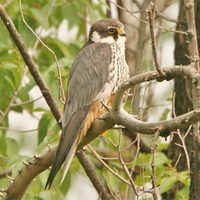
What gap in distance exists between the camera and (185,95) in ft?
13.8

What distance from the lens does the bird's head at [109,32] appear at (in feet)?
12.5

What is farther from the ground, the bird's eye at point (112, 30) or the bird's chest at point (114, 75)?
the bird's eye at point (112, 30)

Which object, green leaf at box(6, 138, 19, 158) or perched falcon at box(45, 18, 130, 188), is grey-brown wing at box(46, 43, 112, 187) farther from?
green leaf at box(6, 138, 19, 158)

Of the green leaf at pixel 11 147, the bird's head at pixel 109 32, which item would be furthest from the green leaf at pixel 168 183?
the green leaf at pixel 11 147

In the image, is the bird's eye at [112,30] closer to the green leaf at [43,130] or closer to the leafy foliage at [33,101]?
the leafy foliage at [33,101]

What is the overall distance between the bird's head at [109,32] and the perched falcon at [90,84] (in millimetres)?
10

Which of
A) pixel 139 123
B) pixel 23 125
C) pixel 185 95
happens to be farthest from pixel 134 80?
pixel 23 125

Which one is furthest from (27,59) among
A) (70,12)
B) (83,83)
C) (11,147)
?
(70,12)

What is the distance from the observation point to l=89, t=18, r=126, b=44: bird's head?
3.82 m

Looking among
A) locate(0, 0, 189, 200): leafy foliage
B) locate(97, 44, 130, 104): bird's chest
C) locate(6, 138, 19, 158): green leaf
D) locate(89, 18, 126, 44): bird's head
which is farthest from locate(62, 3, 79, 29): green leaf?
locate(6, 138, 19, 158): green leaf

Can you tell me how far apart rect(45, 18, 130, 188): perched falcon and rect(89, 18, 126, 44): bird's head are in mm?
10

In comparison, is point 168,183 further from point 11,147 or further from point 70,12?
point 70,12

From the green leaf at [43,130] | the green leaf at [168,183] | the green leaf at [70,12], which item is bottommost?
the green leaf at [168,183]

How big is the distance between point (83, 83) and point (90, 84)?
0.08 metres
